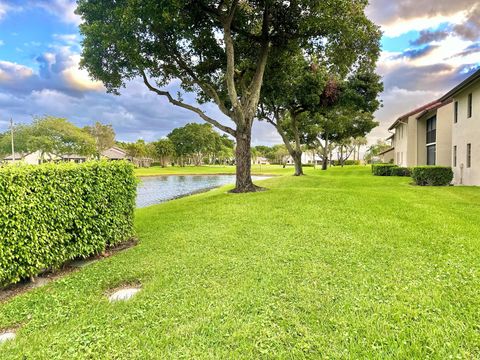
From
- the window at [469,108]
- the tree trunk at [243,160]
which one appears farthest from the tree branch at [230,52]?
the window at [469,108]

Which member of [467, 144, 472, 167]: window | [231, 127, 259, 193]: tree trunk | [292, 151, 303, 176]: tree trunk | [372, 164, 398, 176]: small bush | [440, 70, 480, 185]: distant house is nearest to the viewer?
[231, 127, 259, 193]: tree trunk

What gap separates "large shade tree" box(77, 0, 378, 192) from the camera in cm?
1025

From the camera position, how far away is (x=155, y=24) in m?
10.2

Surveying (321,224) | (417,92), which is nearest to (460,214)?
(321,224)

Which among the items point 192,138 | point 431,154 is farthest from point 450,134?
point 192,138

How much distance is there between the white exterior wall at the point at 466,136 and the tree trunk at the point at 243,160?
36.6 feet

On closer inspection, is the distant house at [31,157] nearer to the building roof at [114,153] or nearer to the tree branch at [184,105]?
the tree branch at [184,105]

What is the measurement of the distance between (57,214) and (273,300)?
343 cm

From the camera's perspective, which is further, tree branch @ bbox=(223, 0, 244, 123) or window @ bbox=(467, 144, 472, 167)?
window @ bbox=(467, 144, 472, 167)

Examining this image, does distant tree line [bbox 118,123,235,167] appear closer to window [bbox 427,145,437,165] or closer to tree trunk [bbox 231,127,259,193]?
window [bbox 427,145,437,165]

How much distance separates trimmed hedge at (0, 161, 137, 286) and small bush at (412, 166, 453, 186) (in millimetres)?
15159

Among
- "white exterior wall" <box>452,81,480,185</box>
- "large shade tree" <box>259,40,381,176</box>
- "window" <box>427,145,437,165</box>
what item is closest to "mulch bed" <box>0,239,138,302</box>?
"large shade tree" <box>259,40,381,176</box>

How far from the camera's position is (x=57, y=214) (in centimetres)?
428

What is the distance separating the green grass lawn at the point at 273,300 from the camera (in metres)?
2.49
